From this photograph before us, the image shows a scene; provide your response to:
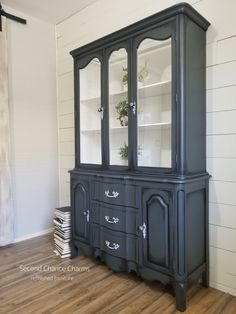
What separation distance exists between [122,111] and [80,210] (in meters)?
1.00

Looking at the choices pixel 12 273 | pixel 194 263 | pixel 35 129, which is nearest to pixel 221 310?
pixel 194 263

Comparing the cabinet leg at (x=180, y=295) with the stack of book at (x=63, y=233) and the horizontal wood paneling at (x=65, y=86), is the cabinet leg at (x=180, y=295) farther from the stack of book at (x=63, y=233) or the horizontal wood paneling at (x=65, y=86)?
the horizontal wood paneling at (x=65, y=86)

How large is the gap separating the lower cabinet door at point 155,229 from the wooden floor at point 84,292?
25cm

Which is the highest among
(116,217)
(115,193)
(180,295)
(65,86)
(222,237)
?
(65,86)

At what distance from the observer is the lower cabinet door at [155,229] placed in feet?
5.65

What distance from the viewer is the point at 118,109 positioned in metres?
2.16

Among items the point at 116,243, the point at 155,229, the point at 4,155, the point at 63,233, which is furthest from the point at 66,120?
the point at 155,229

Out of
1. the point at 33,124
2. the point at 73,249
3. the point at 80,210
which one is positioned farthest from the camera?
the point at 33,124

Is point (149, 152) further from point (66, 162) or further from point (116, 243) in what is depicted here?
point (66, 162)

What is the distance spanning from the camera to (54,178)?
3318mm

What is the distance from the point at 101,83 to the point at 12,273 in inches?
72.5

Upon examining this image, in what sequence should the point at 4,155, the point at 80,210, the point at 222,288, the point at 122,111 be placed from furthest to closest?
the point at 4,155 → the point at 80,210 → the point at 122,111 → the point at 222,288

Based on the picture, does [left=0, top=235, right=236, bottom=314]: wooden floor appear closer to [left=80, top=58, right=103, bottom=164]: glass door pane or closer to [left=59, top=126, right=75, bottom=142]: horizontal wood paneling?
[left=80, top=58, right=103, bottom=164]: glass door pane

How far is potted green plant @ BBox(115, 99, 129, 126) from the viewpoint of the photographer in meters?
2.09
